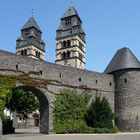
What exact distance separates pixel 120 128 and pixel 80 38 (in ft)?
139

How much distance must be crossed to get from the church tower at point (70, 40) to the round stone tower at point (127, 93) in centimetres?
3633

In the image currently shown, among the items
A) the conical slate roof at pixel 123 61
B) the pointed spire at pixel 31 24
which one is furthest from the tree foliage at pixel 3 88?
the pointed spire at pixel 31 24

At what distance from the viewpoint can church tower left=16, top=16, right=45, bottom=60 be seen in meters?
72.4

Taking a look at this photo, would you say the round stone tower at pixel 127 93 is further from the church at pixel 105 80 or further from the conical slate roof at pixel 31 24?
the conical slate roof at pixel 31 24

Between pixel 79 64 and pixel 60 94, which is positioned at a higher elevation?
pixel 79 64

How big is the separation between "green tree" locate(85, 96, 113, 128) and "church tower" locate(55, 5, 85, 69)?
40.6 meters

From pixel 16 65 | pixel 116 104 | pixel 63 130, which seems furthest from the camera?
pixel 116 104

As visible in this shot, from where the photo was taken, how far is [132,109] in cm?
3038

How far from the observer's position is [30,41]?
7281 centimetres

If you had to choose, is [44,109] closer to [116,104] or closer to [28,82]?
[28,82]

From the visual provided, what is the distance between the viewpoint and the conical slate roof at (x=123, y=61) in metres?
31.4

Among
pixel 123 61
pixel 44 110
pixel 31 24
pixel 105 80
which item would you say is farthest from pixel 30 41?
pixel 44 110

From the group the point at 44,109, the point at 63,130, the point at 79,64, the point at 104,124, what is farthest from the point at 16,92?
the point at 79,64

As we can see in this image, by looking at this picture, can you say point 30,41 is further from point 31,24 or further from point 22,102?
point 22,102
